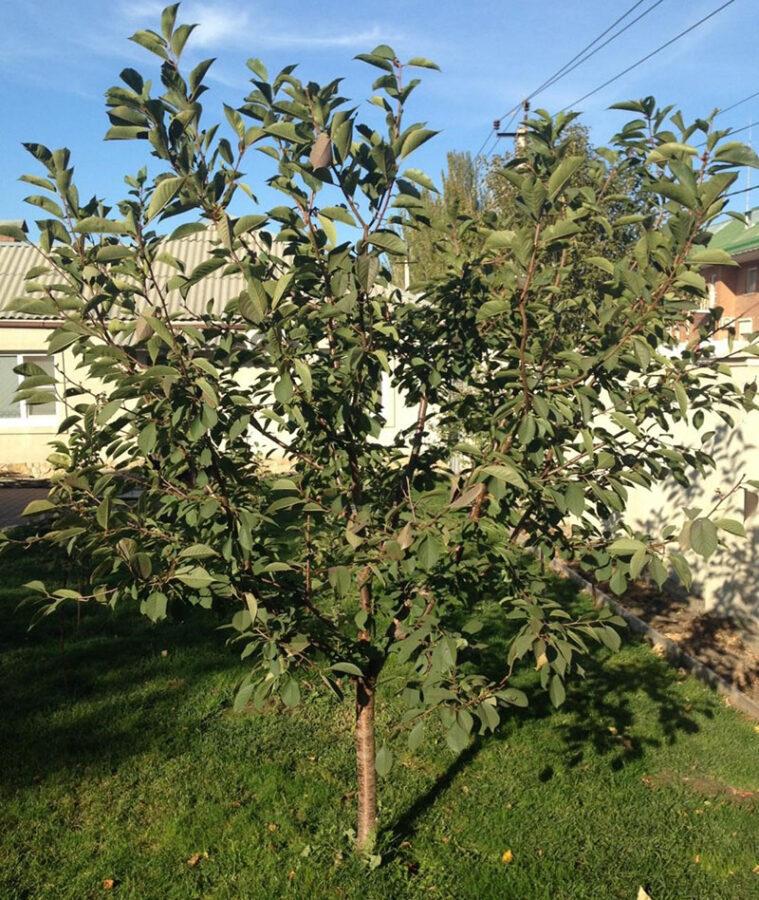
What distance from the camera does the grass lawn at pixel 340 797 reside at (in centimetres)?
356

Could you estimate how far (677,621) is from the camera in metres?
6.79

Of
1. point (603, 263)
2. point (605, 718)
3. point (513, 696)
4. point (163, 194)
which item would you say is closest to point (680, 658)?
point (605, 718)

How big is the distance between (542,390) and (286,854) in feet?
8.07

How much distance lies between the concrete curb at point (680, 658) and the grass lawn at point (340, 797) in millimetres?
123

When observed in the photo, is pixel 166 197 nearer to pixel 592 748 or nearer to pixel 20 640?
pixel 592 748

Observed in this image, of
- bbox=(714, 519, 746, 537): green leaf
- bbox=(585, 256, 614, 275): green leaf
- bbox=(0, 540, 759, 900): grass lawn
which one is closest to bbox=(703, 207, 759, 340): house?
bbox=(0, 540, 759, 900): grass lawn

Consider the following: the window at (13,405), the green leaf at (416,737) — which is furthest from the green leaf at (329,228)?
the window at (13,405)

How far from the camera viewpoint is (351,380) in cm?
Answer: 278

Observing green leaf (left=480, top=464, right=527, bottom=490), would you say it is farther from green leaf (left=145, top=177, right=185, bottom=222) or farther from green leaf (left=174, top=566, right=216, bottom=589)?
green leaf (left=145, top=177, right=185, bottom=222)

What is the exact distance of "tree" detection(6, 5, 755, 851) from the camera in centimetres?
236

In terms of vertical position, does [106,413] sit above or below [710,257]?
below

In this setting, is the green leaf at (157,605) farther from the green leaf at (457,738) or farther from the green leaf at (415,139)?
the green leaf at (415,139)

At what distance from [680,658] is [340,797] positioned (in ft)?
9.60

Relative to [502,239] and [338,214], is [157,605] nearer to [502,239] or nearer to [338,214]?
[338,214]
